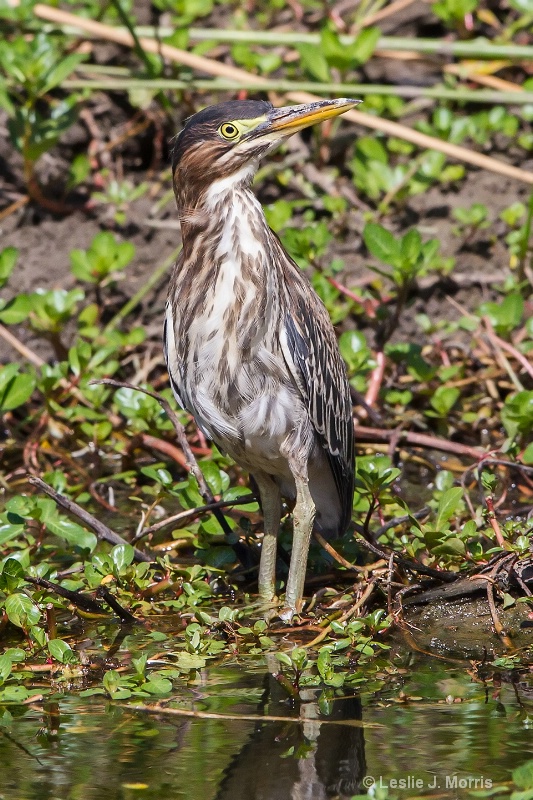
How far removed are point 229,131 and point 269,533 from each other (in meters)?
1.74

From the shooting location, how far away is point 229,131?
4598 mm

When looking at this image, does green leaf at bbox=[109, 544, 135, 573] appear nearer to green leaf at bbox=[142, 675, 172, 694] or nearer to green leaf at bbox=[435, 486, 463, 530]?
green leaf at bbox=[142, 675, 172, 694]

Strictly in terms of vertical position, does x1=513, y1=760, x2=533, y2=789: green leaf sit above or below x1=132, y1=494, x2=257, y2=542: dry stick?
below

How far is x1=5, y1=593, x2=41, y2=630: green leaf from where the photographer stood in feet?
14.2

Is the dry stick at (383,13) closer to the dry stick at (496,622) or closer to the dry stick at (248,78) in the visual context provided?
the dry stick at (248,78)

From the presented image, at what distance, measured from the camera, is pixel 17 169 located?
7863 mm

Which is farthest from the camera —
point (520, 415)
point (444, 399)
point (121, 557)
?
point (444, 399)

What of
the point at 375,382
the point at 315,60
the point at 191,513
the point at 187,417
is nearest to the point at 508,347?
the point at 375,382

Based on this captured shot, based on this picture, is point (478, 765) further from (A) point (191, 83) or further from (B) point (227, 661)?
(A) point (191, 83)

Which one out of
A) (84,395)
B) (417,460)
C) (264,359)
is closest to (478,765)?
(264,359)

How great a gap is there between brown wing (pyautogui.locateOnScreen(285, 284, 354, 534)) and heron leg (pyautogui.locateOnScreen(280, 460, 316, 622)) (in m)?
0.18

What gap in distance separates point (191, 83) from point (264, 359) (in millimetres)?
3809

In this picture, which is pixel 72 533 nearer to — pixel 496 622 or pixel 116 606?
pixel 116 606

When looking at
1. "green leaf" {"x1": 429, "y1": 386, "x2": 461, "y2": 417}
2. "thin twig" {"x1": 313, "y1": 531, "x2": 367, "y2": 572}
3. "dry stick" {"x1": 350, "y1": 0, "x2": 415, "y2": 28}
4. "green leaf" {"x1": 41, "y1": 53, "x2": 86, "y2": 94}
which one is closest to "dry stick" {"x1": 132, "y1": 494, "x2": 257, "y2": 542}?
"thin twig" {"x1": 313, "y1": 531, "x2": 367, "y2": 572}
